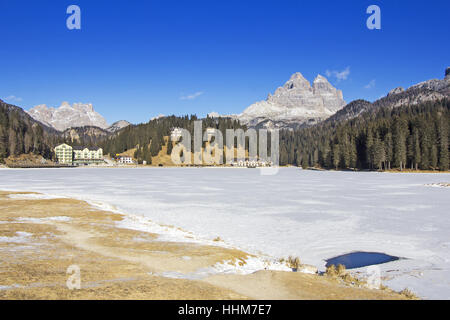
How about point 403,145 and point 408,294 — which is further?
point 403,145

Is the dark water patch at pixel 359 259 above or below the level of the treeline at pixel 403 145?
below

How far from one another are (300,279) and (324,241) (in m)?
7.68

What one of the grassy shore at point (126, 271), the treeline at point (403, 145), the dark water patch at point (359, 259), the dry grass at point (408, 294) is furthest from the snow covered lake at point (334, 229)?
the treeline at point (403, 145)

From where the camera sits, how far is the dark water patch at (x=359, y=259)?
14.0 metres

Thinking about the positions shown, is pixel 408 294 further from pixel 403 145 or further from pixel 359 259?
pixel 403 145

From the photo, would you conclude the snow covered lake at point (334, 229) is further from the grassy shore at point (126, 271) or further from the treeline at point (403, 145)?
the treeline at point (403, 145)

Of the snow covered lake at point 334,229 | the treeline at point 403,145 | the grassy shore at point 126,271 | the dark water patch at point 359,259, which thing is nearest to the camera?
the grassy shore at point 126,271

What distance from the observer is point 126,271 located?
10.5 meters

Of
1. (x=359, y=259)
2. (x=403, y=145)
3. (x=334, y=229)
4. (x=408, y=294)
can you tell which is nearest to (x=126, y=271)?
(x=408, y=294)

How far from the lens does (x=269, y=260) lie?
13.7 meters

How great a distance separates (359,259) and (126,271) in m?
10.6

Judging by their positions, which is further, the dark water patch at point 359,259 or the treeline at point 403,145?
the treeline at point 403,145

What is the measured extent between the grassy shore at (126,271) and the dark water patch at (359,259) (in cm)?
337
